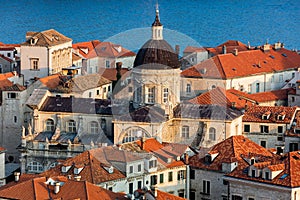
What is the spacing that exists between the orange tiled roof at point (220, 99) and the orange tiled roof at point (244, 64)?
672 cm

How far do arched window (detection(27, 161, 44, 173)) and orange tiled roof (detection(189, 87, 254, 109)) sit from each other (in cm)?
991

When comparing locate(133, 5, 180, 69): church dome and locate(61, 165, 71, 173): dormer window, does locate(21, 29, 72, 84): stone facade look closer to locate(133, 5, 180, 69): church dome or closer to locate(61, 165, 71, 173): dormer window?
locate(133, 5, 180, 69): church dome

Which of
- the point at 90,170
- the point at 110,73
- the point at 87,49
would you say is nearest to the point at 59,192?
the point at 90,170

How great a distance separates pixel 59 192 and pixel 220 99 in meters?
21.0

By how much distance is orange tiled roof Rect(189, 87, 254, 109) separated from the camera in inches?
2911

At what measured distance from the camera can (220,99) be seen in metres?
74.8

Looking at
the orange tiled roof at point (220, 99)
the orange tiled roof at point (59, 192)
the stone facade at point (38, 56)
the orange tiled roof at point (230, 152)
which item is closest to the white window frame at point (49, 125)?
the orange tiled roof at point (220, 99)

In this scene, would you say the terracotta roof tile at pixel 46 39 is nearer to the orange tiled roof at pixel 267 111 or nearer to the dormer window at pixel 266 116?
the orange tiled roof at pixel 267 111

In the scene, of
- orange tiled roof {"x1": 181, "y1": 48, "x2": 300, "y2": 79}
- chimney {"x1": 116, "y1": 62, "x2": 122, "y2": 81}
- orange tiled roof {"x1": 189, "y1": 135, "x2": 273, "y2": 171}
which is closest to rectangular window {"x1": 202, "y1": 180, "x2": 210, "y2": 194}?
orange tiled roof {"x1": 189, "y1": 135, "x2": 273, "y2": 171}

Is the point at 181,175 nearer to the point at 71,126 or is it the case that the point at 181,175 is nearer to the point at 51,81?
the point at 71,126

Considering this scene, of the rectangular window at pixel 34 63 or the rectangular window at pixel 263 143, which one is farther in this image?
the rectangular window at pixel 34 63

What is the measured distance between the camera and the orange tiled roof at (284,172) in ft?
184

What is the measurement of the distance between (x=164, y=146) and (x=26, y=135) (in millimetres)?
9168

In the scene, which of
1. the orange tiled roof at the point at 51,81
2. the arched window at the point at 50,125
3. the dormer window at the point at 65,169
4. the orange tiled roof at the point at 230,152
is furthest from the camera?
the orange tiled roof at the point at 51,81
